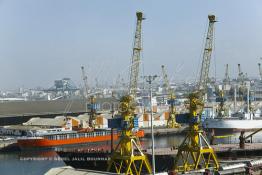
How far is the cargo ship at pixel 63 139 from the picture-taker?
185ft

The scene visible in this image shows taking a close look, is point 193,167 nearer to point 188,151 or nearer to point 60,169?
point 188,151

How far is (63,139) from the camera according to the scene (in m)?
60.2

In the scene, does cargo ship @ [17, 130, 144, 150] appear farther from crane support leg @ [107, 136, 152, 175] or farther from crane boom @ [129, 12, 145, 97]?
crane support leg @ [107, 136, 152, 175]

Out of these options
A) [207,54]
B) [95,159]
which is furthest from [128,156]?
[207,54]

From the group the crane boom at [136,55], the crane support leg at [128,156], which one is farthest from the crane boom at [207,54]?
the crane support leg at [128,156]

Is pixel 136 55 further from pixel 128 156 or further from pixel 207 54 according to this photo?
pixel 128 156

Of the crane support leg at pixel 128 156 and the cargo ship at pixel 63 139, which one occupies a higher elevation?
the crane support leg at pixel 128 156

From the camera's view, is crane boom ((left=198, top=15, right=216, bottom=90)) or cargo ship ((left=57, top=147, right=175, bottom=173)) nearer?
cargo ship ((left=57, top=147, right=175, bottom=173))

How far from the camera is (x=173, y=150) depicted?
38531mm

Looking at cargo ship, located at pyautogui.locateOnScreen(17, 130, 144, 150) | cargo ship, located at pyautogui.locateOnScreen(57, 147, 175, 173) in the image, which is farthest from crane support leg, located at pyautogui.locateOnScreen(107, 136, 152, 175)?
cargo ship, located at pyautogui.locateOnScreen(17, 130, 144, 150)

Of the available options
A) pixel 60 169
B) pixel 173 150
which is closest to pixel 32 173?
pixel 173 150

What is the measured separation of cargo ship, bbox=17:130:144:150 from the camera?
185 feet

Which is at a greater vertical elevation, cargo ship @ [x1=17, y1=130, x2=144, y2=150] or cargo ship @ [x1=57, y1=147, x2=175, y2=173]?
cargo ship @ [x1=57, y1=147, x2=175, y2=173]

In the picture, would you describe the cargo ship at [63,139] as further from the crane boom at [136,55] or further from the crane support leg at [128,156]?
the crane support leg at [128,156]
